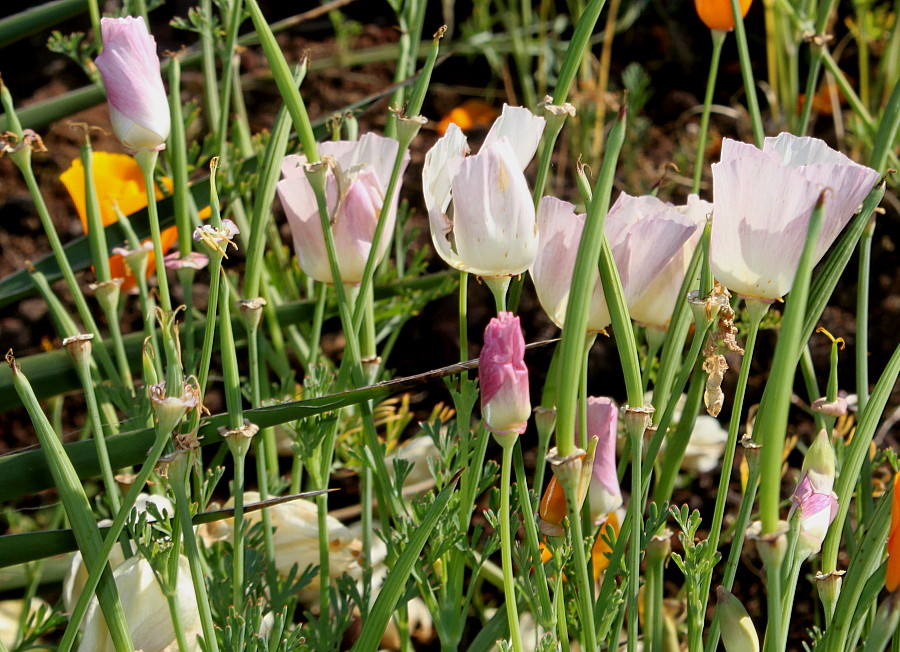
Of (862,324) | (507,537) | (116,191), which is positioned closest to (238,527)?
(507,537)

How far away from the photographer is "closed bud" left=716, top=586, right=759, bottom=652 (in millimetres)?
482

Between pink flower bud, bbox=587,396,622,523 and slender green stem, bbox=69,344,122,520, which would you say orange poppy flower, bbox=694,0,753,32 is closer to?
pink flower bud, bbox=587,396,622,523

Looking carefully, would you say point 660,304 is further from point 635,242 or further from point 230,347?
point 230,347

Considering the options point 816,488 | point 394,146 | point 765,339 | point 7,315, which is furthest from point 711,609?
point 7,315

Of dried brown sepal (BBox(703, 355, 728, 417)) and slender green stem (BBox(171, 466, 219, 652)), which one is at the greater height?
dried brown sepal (BBox(703, 355, 728, 417))

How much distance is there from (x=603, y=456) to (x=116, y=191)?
0.66m

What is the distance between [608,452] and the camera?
0.60m

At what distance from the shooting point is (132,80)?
1.83ft

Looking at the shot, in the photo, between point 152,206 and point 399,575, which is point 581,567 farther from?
point 152,206

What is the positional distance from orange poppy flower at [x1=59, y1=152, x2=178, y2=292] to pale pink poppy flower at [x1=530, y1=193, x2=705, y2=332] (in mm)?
494

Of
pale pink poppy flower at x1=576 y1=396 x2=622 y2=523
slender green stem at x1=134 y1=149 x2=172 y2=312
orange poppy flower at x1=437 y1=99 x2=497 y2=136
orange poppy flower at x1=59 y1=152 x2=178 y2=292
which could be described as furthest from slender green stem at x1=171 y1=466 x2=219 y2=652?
orange poppy flower at x1=437 y1=99 x2=497 y2=136

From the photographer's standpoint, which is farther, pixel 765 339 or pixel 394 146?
pixel 765 339

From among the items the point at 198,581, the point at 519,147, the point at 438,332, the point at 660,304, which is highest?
the point at 519,147

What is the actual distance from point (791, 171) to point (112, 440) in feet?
1.39
